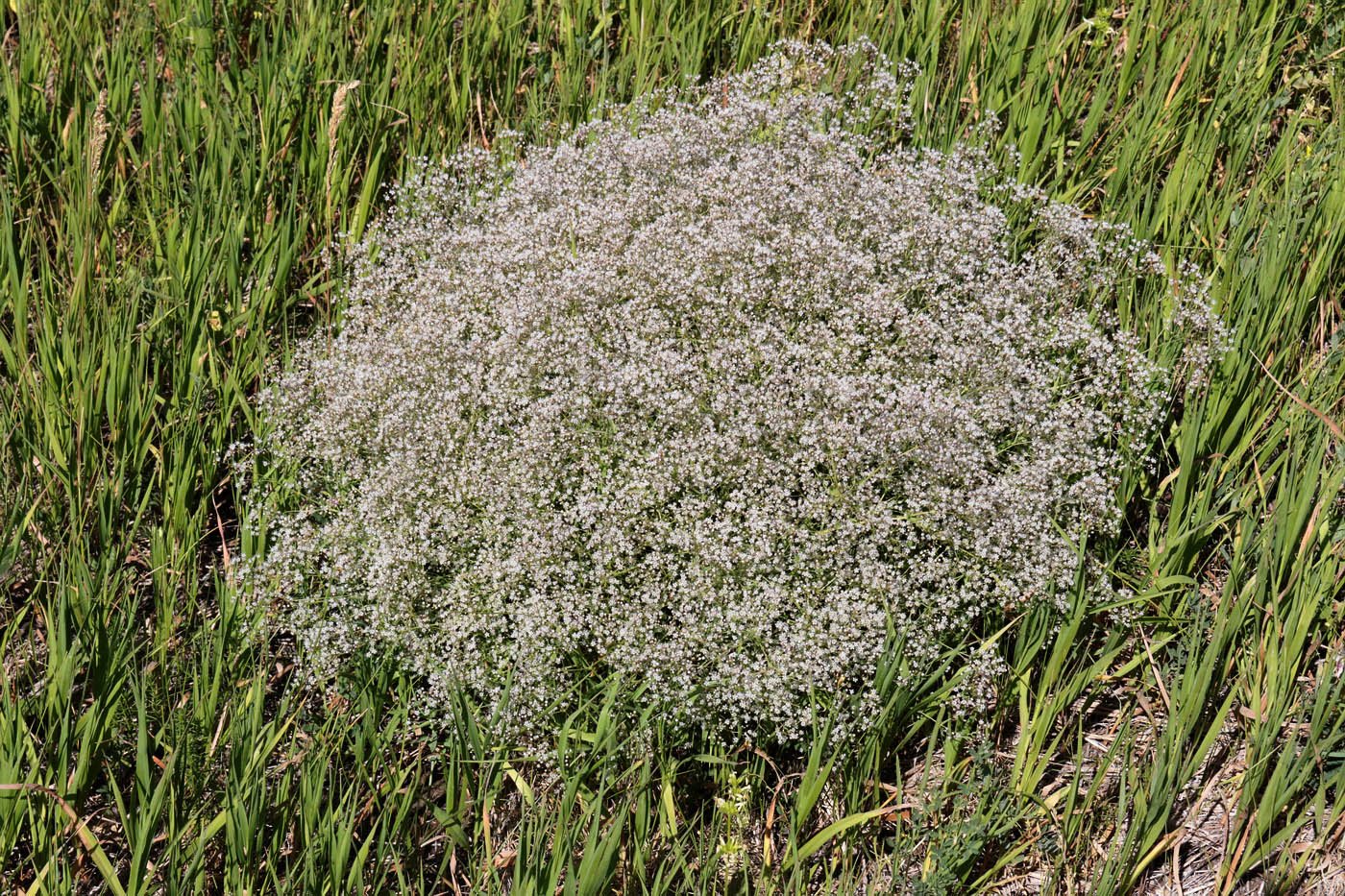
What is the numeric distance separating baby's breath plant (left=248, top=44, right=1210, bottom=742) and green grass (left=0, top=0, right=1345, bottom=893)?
0.72ft

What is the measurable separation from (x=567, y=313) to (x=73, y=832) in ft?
8.12

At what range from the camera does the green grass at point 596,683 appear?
322 cm

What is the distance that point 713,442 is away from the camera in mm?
3639

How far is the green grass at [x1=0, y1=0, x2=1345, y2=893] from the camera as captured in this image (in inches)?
127

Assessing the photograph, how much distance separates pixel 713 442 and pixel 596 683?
98 cm

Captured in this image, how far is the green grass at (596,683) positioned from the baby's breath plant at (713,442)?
22cm

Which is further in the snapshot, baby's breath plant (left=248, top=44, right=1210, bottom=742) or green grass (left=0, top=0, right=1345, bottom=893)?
baby's breath plant (left=248, top=44, right=1210, bottom=742)

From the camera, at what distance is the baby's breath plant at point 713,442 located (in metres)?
3.60

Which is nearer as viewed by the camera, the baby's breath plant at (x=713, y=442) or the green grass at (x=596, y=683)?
the green grass at (x=596, y=683)

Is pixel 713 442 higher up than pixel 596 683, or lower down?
higher up

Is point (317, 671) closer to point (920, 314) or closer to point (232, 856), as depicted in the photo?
point (232, 856)

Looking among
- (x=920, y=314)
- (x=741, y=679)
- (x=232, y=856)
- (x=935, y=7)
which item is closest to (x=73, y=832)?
(x=232, y=856)

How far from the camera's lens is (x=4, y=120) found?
509 centimetres

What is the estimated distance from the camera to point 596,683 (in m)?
3.69
